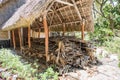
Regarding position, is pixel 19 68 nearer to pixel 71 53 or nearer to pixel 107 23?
pixel 71 53

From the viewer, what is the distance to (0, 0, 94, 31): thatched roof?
7875mm

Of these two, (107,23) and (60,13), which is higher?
(60,13)

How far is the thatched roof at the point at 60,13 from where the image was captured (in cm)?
788

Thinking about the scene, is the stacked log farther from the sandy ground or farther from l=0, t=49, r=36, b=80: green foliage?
l=0, t=49, r=36, b=80: green foliage

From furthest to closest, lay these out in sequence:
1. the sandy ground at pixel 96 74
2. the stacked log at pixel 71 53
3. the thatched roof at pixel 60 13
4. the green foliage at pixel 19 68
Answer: the stacked log at pixel 71 53, the thatched roof at pixel 60 13, the sandy ground at pixel 96 74, the green foliage at pixel 19 68

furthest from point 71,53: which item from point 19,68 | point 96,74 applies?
point 19,68

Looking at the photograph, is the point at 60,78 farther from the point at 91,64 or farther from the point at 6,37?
the point at 6,37

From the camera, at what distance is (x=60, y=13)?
1029 cm

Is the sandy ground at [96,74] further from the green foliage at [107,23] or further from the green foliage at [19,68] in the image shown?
the green foliage at [107,23]

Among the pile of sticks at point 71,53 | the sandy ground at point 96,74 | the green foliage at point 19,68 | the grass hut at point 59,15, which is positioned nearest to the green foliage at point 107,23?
the grass hut at point 59,15

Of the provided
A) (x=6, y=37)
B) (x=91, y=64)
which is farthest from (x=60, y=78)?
(x=6, y=37)

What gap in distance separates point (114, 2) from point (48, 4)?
48.1 feet

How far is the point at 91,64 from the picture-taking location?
8844mm


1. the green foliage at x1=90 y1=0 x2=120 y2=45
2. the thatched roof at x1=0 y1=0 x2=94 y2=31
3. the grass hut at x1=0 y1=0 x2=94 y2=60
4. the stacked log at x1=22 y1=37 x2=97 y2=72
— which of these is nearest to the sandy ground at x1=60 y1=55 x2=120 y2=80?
the stacked log at x1=22 y1=37 x2=97 y2=72
